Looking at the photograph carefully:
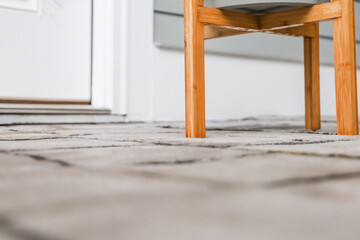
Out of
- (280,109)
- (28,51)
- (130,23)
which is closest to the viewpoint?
(28,51)

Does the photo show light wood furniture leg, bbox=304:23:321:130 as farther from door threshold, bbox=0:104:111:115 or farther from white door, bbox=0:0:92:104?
white door, bbox=0:0:92:104

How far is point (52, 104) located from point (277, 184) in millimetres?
1803

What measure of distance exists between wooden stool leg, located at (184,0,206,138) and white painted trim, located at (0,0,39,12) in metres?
1.17

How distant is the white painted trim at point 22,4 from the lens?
81.0 inches

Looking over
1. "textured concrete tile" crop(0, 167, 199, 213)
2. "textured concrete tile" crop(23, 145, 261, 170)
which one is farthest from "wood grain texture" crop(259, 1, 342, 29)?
"textured concrete tile" crop(0, 167, 199, 213)

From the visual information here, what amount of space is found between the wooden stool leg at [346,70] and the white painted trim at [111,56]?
122 centimetres

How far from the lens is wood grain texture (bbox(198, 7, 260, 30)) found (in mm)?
1217

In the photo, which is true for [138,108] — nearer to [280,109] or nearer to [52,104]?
[52,104]

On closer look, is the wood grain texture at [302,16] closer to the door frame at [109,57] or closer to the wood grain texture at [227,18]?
the wood grain texture at [227,18]

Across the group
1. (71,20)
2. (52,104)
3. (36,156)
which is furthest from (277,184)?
(71,20)

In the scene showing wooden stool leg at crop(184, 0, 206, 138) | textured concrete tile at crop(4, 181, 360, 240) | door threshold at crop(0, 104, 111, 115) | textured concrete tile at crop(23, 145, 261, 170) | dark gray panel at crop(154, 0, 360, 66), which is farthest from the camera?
dark gray panel at crop(154, 0, 360, 66)

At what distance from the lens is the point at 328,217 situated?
340 millimetres

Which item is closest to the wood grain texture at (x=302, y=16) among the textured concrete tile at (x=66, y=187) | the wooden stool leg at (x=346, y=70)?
the wooden stool leg at (x=346, y=70)

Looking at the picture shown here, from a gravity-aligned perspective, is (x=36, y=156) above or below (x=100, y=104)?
below
